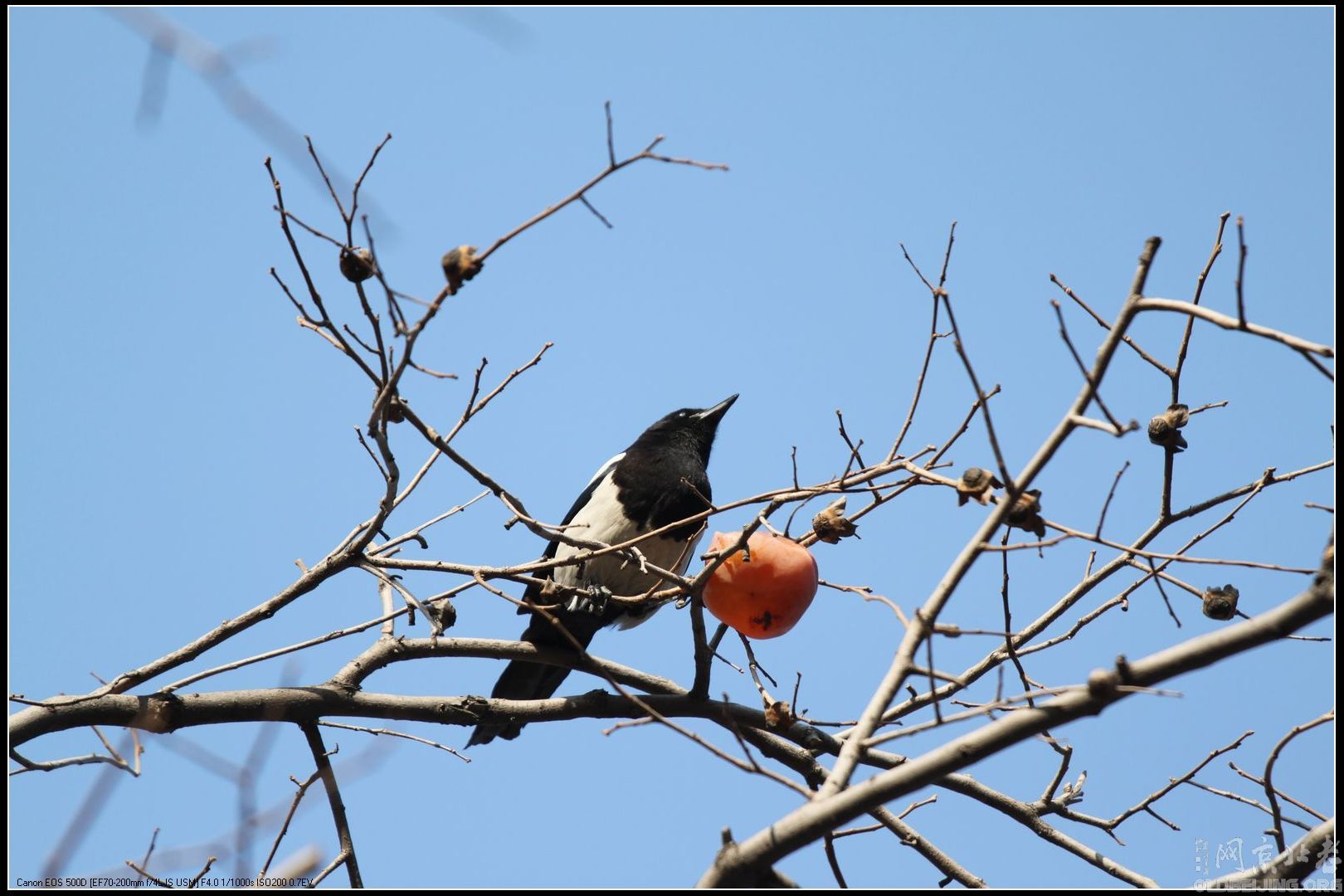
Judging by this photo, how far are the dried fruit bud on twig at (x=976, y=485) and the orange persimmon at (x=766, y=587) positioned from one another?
71cm

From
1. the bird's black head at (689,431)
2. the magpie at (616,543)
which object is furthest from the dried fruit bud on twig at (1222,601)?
the bird's black head at (689,431)

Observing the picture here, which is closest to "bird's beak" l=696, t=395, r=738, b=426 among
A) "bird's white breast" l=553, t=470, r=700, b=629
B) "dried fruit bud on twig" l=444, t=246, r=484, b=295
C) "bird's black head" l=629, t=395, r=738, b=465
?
"bird's black head" l=629, t=395, r=738, b=465

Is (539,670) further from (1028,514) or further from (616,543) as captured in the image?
(1028,514)

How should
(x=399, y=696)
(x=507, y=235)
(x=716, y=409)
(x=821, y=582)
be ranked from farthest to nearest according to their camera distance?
1. (x=716, y=409)
2. (x=399, y=696)
3. (x=821, y=582)
4. (x=507, y=235)

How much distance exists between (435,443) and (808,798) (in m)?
1.37

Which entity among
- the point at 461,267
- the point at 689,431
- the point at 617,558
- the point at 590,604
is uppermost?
the point at 689,431

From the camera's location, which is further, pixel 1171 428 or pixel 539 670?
pixel 539 670

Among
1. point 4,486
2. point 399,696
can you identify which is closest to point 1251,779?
point 399,696

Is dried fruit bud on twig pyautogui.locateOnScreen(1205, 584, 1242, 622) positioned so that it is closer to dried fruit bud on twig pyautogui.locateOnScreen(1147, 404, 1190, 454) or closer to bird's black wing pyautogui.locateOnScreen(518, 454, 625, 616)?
dried fruit bud on twig pyautogui.locateOnScreen(1147, 404, 1190, 454)

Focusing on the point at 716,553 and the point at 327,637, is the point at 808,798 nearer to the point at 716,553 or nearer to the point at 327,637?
the point at 716,553

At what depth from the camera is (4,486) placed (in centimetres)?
312

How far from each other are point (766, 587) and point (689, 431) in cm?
255

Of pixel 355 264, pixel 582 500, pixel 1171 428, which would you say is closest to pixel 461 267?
pixel 355 264

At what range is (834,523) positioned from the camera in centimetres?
331
